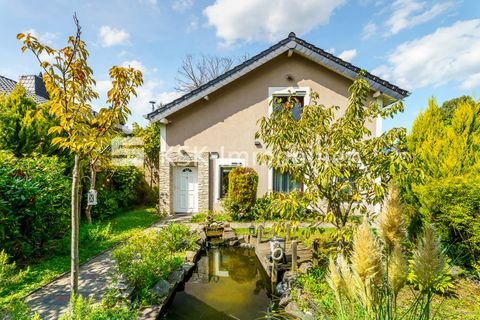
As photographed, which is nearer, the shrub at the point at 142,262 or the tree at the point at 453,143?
the shrub at the point at 142,262

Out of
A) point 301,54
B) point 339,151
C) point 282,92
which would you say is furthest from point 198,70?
point 339,151

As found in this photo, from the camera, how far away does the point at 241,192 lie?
11.5 metres

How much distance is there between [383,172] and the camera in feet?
16.6

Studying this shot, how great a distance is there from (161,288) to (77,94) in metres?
3.90

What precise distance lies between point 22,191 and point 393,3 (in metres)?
12.9

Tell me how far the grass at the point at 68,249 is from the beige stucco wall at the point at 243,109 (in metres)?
3.95

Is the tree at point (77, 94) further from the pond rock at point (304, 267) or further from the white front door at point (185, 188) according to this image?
the white front door at point (185, 188)

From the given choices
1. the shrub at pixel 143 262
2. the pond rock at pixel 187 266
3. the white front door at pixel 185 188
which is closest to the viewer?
the shrub at pixel 143 262

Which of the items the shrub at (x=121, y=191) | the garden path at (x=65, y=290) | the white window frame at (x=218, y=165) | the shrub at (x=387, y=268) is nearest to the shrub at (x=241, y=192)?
the white window frame at (x=218, y=165)

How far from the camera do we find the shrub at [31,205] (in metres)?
5.67

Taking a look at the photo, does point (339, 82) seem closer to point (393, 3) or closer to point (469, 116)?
point (393, 3)

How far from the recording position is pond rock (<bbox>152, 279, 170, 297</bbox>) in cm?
491

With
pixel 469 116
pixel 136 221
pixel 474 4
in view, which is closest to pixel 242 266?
pixel 136 221

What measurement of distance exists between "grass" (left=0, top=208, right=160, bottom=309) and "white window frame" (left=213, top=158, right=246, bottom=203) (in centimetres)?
306
